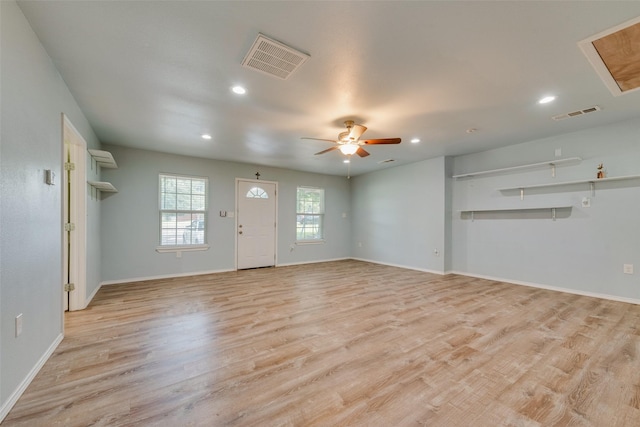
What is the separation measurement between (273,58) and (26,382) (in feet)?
9.60

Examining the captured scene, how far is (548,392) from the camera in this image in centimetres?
177

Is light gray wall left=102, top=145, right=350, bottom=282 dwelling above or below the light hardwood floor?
above

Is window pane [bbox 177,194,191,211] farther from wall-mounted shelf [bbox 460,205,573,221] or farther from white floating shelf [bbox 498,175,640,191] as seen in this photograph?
white floating shelf [bbox 498,175,640,191]

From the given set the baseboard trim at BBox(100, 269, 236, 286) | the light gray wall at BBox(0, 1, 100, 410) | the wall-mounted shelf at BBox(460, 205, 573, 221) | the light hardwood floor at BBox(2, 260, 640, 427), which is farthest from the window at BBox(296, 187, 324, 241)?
the light gray wall at BBox(0, 1, 100, 410)

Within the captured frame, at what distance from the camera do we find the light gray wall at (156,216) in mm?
4742

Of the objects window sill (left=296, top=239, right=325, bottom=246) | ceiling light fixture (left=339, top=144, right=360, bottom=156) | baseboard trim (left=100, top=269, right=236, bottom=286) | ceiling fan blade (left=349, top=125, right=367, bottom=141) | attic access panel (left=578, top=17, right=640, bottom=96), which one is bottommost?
baseboard trim (left=100, top=269, right=236, bottom=286)

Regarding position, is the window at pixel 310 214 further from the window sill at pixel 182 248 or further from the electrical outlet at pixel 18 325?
the electrical outlet at pixel 18 325

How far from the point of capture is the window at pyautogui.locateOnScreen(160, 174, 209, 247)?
526 centimetres

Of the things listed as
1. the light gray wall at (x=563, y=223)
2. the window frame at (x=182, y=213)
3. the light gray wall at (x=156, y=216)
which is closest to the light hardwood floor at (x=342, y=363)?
the light gray wall at (x=563, y=223)

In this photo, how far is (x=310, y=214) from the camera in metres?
7.30

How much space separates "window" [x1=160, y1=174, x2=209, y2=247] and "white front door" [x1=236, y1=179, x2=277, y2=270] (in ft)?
2.48

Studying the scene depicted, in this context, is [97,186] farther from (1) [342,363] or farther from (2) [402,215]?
(2) [402,215]

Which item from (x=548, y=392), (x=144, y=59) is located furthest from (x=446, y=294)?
(x=144, y=59)

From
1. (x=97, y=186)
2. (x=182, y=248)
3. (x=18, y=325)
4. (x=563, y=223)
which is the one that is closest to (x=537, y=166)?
(x=563, y=223)
